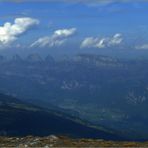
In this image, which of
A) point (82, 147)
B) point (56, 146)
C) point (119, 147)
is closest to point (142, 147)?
point (119, 147)

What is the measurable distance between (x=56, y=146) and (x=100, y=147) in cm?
526

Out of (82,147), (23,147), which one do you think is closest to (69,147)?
(82,147)

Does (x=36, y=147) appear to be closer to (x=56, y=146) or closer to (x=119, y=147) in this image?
(x=56, y=146)

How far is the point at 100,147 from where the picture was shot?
47.6 metres

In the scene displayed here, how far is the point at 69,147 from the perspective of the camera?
155 ft

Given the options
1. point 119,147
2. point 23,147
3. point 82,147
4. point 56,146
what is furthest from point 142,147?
point 23,147

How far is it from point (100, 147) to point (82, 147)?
1.95 metres

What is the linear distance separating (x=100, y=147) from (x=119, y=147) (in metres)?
2.20

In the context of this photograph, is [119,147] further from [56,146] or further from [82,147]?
[56,146]

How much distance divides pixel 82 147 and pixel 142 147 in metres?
6.43

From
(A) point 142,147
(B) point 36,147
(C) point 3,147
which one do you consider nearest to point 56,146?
(B) point 36,147

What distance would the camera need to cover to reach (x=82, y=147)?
4788 cm

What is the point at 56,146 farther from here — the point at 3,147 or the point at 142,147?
the point at 142,147

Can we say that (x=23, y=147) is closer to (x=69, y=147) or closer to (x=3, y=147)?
(x=3, y=147)
